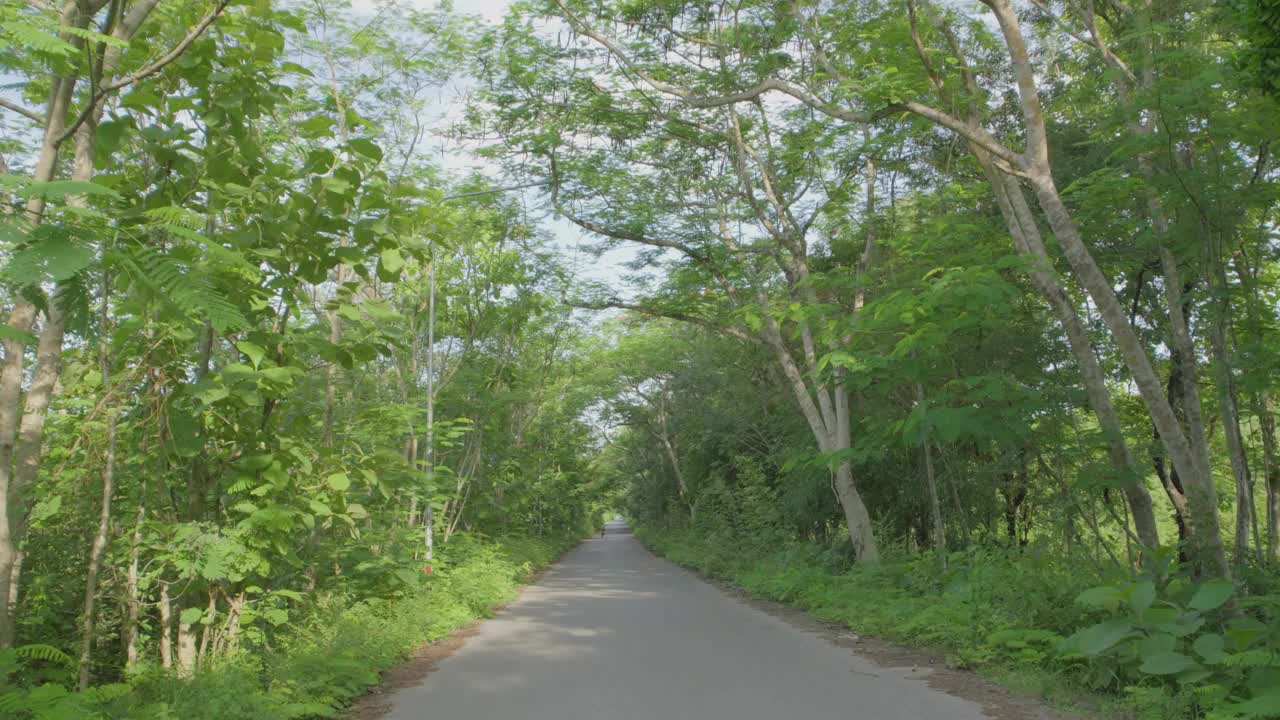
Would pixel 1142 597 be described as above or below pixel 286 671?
above

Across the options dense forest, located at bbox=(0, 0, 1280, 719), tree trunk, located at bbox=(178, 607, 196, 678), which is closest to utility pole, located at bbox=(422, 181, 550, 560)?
dense forest, located at bbox=(0, 0, 1280, 719)

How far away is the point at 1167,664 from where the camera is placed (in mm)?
5727

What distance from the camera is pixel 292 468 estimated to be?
17.6 ft

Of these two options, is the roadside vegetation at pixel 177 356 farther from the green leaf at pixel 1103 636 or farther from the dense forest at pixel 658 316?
the green leaf at pixel 1103 636

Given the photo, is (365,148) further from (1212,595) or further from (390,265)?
(1212,595)

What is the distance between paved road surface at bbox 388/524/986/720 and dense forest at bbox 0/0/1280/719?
2.96ft

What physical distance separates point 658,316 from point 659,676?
1058cm

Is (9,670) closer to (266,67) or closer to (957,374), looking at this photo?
(266,67)

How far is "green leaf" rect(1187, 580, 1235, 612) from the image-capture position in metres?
5.93

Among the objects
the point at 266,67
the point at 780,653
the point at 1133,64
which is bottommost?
the point at 780,653

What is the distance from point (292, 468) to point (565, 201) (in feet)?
38.1

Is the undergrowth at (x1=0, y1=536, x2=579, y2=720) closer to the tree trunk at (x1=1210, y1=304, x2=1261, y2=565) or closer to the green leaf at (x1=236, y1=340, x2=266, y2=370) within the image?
the green leaf at (x1=236, y1=340, x2=266, y2=370)

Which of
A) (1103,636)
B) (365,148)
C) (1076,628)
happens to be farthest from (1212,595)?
(365,148)

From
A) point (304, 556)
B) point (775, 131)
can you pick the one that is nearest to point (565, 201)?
point (775, 131)
